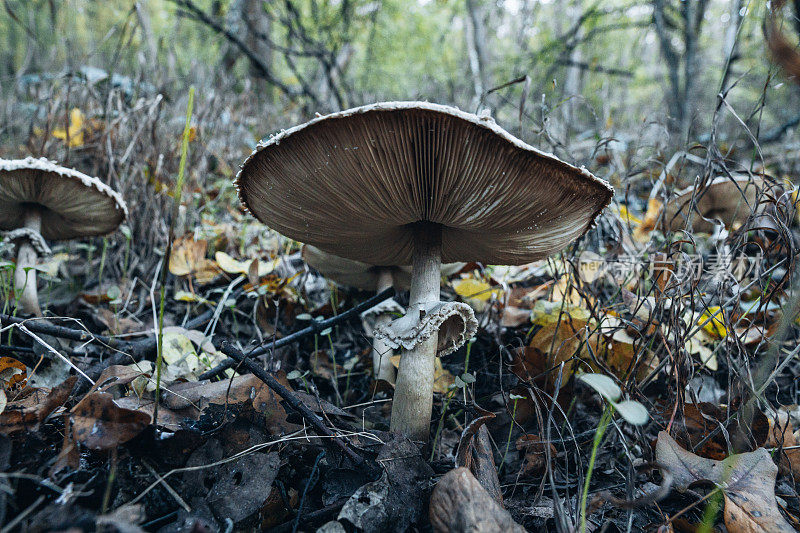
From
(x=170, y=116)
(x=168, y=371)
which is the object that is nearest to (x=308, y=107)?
(x=170, y=116)

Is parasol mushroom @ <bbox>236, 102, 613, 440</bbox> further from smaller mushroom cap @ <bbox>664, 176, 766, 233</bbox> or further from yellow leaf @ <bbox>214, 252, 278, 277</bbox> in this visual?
smaller mushroom cap @ <bbox>664, 176, 766, 233</bbox>

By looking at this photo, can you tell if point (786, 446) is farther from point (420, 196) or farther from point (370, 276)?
point (370, 276)

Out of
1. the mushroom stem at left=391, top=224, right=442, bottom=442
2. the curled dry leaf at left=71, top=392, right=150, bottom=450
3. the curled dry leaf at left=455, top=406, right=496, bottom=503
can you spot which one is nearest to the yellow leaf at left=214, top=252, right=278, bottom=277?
the mushroom stem at left=391, top=224, right=442, bottom=442

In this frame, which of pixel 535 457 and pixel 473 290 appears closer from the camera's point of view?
pixel 535 457

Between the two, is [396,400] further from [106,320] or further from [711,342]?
[106,320]

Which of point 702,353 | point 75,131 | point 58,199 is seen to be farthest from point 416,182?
point 75,131

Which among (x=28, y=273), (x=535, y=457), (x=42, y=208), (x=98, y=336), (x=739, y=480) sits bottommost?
(x=535, y=457)

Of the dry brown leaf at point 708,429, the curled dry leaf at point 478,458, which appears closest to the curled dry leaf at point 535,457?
the curled dry leaf at point 478,458
